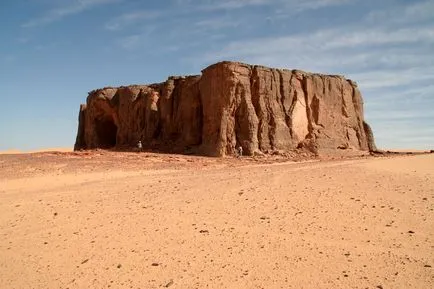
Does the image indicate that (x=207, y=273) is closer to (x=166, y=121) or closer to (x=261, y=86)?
(x=261, y=86)

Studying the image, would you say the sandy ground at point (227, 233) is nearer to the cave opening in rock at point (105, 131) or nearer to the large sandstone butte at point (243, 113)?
the large sandstone butte at point (243, 113)

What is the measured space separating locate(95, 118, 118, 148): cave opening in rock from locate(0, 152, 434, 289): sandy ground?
80.0 feet

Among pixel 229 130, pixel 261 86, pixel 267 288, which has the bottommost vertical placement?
pixel 267 288

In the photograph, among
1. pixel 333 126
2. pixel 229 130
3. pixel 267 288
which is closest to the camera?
pixel 267 288

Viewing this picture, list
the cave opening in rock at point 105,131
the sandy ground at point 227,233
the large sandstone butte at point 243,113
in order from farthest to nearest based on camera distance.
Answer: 1. the cave opening in rock at point 105,131
2. the large sandstone butte at point 243,113
3. the sandy ground at point 227,233

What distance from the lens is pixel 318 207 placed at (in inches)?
306

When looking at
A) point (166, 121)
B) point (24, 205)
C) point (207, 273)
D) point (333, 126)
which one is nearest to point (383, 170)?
point (207, 273)

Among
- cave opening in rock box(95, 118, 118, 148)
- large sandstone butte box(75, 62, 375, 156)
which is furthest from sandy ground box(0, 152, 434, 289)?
cave opening in rock box(95, 118, 118, 148)

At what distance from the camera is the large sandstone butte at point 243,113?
24.0 metres

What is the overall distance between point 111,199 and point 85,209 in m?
0.85

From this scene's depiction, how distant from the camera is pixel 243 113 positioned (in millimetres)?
24156

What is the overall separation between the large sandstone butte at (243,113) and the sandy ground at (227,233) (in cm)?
1294

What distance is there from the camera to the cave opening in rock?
115 ft

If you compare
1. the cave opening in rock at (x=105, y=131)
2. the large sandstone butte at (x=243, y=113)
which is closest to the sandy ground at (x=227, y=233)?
the large sandstone butte at (x=243, y=113)
